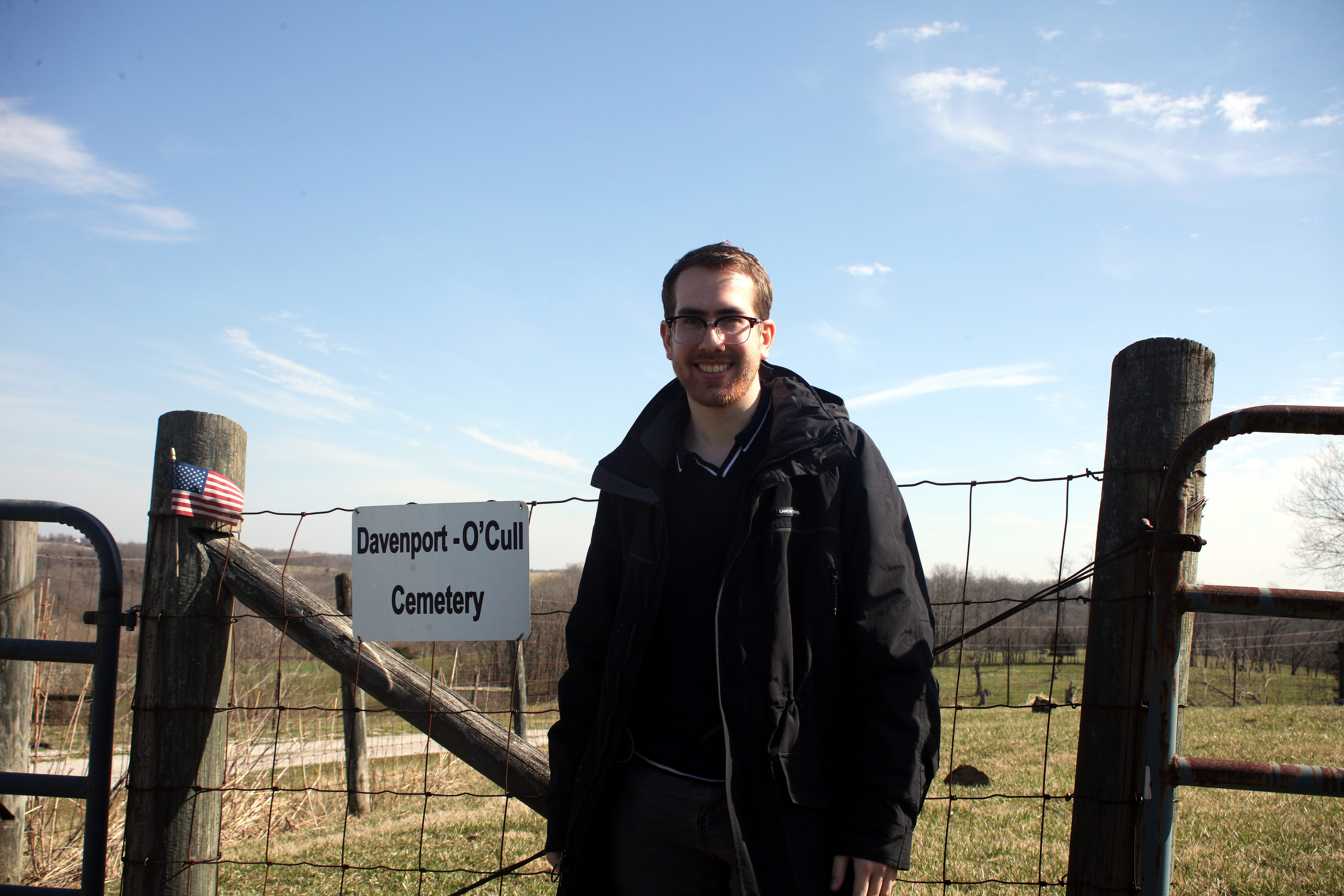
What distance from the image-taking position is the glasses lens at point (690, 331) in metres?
2.15

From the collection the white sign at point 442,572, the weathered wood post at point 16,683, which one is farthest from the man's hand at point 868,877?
the weathered wood post at point 16,683

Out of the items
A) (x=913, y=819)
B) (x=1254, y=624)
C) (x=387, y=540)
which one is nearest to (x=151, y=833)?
(x=387, y=540)

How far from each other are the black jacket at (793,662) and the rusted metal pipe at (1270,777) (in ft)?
2.07

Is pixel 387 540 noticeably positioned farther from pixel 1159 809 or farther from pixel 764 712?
pixel 1159 809

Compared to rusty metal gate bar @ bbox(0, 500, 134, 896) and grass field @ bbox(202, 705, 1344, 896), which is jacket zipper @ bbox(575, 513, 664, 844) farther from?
rusty metal gate bar @ bbox(0, 500, 134, 896)

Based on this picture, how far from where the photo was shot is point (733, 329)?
214 centimetres

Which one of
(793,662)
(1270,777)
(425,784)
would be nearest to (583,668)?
(793,662)

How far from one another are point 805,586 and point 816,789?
1.44ft

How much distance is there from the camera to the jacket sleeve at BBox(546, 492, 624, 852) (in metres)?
2.15

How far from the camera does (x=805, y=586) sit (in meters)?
1.93

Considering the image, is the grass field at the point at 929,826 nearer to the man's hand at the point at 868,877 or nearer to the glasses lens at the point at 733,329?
the man's hand at the point at 868,877

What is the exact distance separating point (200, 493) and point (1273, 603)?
3.12m

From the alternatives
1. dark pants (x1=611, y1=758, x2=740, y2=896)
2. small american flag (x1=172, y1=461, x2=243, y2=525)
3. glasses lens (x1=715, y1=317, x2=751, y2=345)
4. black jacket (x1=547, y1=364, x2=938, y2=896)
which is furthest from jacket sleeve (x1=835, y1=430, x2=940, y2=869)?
small american flag (x1=172, y1=461, x2=243, y2=525)

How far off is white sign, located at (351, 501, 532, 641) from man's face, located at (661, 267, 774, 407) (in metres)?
0.98
